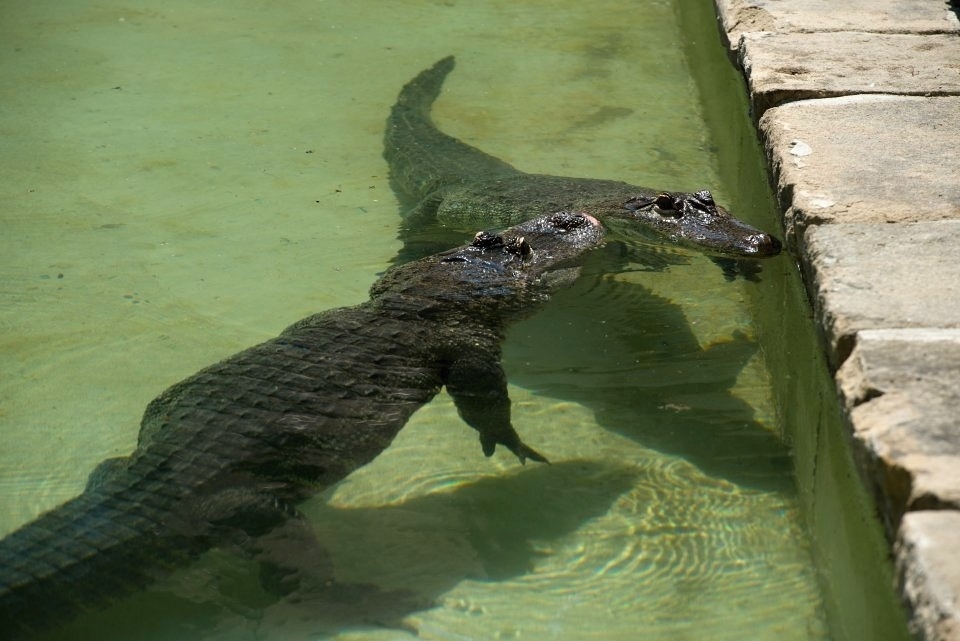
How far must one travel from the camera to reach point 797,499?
3.44 m

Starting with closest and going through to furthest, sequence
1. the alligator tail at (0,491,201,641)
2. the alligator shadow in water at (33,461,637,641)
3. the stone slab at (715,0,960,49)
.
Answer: the alligator tail at (0,491,201,641), the alligator shadow in water at (33,461,637,641), the stone slab at (715,0,960,49)

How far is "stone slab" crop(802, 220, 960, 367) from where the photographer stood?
288 centimetres

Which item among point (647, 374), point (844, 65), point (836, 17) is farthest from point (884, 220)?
point (836, 17)

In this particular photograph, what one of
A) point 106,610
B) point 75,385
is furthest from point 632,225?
point 106,610

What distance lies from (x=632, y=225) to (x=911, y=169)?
1.30 metres

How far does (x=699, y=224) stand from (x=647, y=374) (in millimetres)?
833

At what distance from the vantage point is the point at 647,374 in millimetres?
4148

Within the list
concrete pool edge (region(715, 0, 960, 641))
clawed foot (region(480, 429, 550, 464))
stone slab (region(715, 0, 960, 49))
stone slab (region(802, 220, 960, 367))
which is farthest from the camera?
stone slab (region(715, 0, 960, 49))

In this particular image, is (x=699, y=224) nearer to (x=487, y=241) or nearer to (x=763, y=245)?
(x=763, y=245)

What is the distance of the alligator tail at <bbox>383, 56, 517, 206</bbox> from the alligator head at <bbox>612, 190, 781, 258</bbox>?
3.67ft

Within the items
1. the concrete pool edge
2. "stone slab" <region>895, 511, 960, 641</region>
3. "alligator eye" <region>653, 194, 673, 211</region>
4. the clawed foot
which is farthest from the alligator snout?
"stone slab" <region>895, 511, 960, 641</region>

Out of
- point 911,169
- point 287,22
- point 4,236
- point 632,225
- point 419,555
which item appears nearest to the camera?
point 419,555

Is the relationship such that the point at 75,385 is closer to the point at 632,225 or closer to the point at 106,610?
the point at 106,610

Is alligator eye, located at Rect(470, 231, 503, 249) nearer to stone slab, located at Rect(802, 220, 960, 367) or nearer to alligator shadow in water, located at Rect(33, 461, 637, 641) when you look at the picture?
alligator shadow in water, located at Rect(33, 461, 637, 641)
